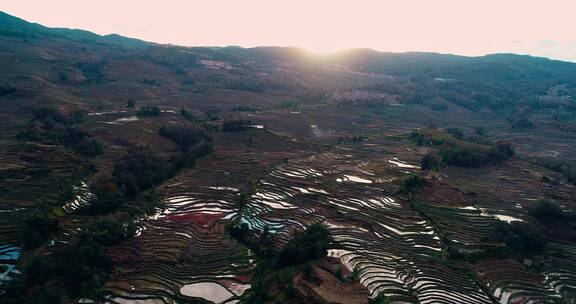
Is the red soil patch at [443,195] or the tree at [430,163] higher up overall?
the tree at [430,163]

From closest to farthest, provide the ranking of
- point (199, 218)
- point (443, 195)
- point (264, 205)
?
point (199, 218) → point (264, 205) → point (443, 195)

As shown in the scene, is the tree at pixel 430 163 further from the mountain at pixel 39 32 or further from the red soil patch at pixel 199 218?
the mountain at pixel 39 32

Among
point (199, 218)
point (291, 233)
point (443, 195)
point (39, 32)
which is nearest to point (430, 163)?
point (443, 195)

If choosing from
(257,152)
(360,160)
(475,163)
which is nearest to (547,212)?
(475,163)

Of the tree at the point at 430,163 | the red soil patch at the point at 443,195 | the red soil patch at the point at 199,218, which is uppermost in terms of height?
the tree at the point at 430,163

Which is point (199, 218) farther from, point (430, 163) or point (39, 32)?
point (39, 32)

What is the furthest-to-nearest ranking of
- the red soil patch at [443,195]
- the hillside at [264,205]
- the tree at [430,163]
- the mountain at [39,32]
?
the mountain at [39,32] < the tree at [430,163] < the red soil patch at [443,195] < the hillside at [264,205]

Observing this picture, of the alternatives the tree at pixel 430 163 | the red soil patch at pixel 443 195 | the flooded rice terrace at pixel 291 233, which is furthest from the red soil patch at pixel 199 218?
the tree at pixel 430 163

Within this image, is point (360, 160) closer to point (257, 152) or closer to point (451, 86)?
point (257, 152)
